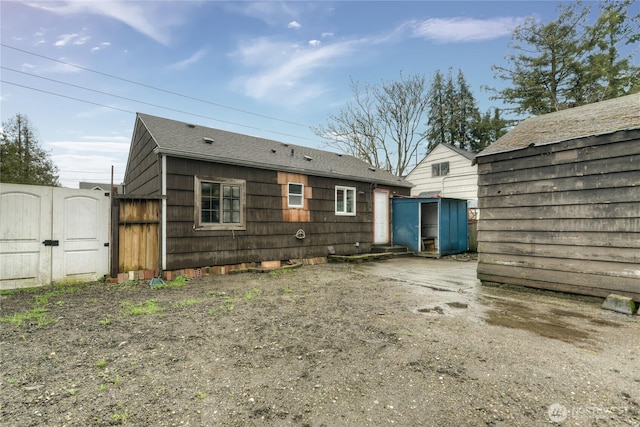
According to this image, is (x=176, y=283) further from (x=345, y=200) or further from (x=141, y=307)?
(x=345, y=200)

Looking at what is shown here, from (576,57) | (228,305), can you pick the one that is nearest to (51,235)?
(228,305)

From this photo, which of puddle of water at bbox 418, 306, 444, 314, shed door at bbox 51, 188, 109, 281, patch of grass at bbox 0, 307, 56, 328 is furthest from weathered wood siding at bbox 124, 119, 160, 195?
puddle of water at bbox 418, 306, 444, 314

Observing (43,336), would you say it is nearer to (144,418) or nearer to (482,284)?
(144,418)

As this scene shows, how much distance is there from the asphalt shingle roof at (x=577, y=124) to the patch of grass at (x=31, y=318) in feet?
27.5

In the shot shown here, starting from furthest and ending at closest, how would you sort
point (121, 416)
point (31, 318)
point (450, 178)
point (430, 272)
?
point (450, 178)
point (430, 272)
point (31, 318)
point (121, 416)

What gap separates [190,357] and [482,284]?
6262mm

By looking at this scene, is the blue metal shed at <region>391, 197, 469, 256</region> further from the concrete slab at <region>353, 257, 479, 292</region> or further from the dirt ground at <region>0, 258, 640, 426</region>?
the dirt ground at <region>0, 258, 640, 426</region>

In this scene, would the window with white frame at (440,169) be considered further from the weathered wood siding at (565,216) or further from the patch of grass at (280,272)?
the patch of grass at (280,272)

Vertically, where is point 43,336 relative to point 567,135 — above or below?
below

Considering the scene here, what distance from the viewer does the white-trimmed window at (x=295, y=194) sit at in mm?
9391

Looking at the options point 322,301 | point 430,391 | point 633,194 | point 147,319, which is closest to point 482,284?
point 633,194

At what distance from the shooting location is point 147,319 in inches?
160

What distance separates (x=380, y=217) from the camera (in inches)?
480

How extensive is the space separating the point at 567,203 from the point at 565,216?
0.80ft
